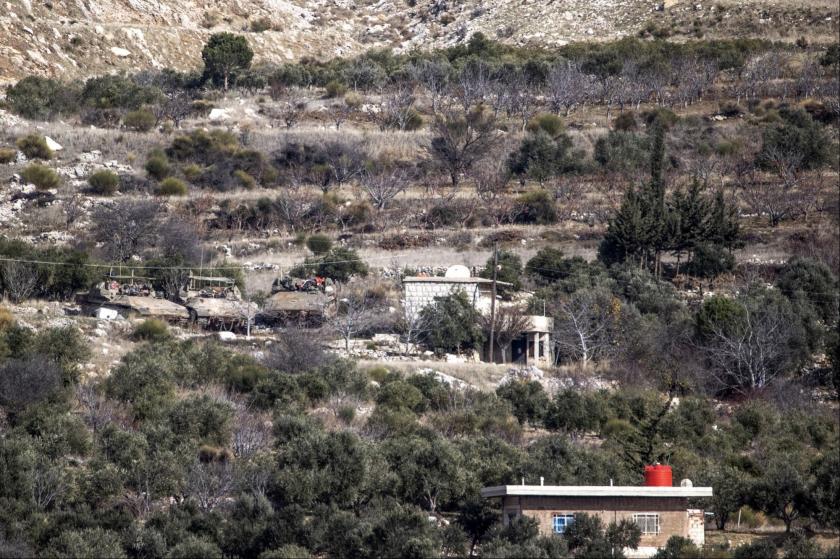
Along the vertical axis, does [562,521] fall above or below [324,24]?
below

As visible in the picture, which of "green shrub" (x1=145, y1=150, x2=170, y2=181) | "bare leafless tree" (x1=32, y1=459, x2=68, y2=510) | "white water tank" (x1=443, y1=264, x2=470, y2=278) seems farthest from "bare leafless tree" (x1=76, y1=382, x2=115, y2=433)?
"green shrub" (x1=145, y1=150, x2=170, y2=181)

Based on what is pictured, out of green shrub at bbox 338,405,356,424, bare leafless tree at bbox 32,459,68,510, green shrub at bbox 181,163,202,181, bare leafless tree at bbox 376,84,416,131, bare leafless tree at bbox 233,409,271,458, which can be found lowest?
green shrub at bbox 338,405,356,424

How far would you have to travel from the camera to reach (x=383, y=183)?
202 ft

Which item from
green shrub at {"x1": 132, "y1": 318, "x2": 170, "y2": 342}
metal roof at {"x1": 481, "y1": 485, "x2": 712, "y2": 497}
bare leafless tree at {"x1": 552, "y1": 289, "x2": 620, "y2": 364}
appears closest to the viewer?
metal roof at {"x1": 481, "y1": 485, "x2": 712, "y2": 497}

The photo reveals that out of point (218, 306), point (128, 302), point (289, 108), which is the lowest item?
point (218, 306)

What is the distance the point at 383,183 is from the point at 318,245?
7711 millimetres

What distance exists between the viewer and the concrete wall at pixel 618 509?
83.4ft

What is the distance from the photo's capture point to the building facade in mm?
25250

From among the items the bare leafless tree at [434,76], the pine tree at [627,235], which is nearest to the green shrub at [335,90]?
the bare leafless tree at [434,76]

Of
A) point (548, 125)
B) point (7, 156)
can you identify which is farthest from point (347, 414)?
point (548, 125)

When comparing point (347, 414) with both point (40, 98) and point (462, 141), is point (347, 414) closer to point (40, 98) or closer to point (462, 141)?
point (462, 141)

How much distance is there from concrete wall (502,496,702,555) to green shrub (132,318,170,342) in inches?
718

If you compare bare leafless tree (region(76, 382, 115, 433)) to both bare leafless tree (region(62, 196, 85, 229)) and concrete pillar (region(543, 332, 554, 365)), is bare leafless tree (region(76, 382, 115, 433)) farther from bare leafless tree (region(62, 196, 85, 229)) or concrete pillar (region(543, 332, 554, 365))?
bare leafless tree (region(62, 196, 85, 229))

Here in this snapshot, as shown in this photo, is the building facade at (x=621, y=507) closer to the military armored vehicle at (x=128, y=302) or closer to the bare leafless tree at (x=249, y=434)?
the bare leafless tree at (x=249, y=434)
